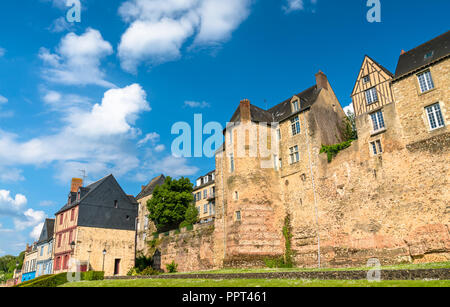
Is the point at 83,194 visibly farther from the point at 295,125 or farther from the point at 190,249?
the point at 295,125

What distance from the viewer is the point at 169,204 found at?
39688mm

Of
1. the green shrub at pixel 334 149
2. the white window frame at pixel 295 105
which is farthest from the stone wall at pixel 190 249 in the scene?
the white window frame at pixel 295 105

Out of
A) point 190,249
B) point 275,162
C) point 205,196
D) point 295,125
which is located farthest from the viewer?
point 205,196

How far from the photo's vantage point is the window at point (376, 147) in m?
23.2

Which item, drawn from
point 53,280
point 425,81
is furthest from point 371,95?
point 53,280

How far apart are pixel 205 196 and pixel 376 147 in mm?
25389

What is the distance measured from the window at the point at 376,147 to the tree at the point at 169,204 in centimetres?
2315

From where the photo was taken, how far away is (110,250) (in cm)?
3391

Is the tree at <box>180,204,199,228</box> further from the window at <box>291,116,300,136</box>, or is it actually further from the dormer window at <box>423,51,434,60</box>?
the dormer window at <box>423,51,434,60</box>

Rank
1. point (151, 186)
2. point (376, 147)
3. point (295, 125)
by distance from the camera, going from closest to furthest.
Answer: point (376, 147)
point (295, 125)
point (151, 186)

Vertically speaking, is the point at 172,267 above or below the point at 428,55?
below
